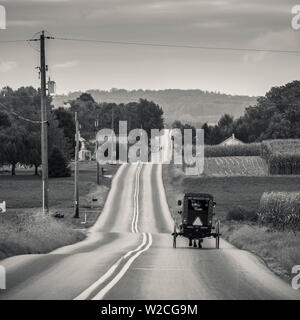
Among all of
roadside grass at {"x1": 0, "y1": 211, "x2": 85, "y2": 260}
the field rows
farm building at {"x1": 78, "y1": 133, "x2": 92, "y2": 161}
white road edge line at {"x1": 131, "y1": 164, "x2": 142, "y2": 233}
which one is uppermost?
farm building at {"x1": 78, "y1": 133, "x2": 92, "y2": 161}

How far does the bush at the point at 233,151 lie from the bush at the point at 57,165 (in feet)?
98.2

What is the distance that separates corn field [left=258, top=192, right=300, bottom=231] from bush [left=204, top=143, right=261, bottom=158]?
8221 centimetres

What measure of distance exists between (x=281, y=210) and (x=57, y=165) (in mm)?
67888

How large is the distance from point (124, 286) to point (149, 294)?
1516 millimetres

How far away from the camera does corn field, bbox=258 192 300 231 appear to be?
54812 millimetres

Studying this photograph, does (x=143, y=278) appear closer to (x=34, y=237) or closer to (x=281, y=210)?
(x=34, y=237)

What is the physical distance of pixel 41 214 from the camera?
4988cm

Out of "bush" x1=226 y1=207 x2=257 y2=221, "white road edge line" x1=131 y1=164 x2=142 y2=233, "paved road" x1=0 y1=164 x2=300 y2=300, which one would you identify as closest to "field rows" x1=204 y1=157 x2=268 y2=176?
"white road edge line" x1=131 y1=164 x2=142 y2=233

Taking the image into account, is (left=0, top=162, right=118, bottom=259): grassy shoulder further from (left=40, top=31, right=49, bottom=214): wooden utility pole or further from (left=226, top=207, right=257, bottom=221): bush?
(left=226, top=207, right=257, bottom=221): bush

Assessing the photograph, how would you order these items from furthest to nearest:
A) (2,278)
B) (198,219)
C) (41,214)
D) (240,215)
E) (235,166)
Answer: (235,166), (240,215), (41,214), (198,219), (2,278)

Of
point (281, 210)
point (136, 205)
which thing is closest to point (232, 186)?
point (136, 205)

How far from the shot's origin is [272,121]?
19038 cm
